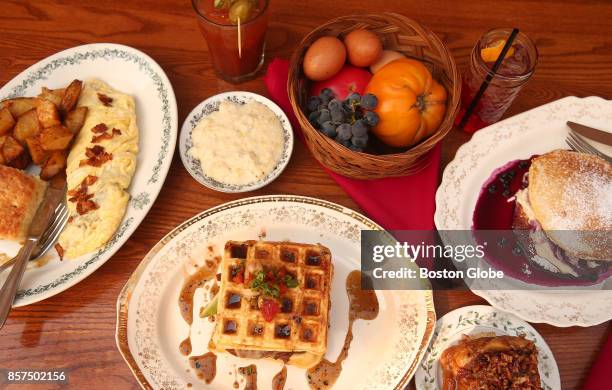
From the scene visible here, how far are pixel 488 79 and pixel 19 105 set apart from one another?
2.27m

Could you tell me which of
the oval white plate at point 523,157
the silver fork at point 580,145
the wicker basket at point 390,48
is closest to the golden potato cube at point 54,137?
the wicker basket at point 390,48

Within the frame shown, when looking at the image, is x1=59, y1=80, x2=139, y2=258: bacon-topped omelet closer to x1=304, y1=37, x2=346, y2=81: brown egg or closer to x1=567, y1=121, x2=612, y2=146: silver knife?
x1=304, y1=37, x2=346, y2=81: brown egg

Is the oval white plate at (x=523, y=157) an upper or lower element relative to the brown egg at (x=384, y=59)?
lower

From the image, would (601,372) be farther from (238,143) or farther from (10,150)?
(10,150)

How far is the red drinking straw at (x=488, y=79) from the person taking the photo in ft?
6.29

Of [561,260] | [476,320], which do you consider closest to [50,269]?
[476,320]

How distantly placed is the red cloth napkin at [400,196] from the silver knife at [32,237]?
130 cm

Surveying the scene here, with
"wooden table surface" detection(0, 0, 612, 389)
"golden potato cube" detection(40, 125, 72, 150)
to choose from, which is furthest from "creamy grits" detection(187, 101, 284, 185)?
"golden potato cube" detection(40, 125, 72, 150)

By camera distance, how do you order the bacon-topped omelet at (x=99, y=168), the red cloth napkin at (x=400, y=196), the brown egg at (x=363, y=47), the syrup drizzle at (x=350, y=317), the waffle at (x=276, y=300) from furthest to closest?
the brown egg at (x=363, y=47) → the red cloth napkin at (x=400, y=196) → the bacon-topped omelet at (x=99, y=168) → the syrup drizzle at (x=350, y=317) → the waffle at (x=276, y=300)

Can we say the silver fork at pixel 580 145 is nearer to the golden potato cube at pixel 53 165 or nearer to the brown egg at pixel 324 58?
the brown egg at pixel 324 58

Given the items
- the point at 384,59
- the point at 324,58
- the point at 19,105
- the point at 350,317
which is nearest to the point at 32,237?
the point at 19,105

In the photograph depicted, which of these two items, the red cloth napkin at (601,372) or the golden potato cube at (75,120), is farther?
the golden potato cube at (75,120)

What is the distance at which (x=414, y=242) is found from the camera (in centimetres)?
199

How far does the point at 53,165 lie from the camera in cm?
213
